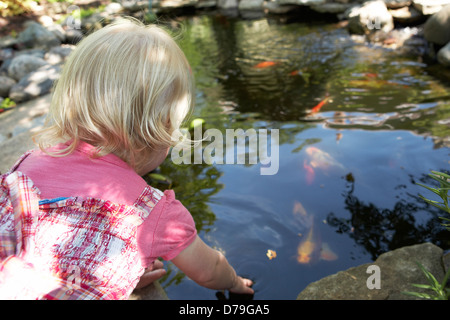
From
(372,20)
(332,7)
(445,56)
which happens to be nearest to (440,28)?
(445,56)

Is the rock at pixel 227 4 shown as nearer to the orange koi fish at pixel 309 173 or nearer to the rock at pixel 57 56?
the rock at pixel 57 56

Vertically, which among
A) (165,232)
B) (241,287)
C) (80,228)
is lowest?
(241,287)

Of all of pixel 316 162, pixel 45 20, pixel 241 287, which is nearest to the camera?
pixel 241 287

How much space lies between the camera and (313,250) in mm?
2516

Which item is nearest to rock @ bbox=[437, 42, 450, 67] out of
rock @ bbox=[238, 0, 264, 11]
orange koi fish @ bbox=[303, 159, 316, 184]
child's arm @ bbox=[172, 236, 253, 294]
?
orange koi fish @ bbox=[303, 159, 316, 184]

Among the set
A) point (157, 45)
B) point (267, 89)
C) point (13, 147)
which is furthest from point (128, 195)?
point (267, 89)

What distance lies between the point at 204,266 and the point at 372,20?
7.17 m

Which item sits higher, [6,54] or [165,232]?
[165,232]

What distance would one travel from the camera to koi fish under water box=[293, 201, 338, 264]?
8.09 ft

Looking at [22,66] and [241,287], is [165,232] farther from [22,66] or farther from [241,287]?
[22,66]

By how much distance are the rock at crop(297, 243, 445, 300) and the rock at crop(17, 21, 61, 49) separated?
378 inches

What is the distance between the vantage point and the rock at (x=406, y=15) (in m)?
7.50

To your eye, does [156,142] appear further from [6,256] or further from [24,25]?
[24,25]

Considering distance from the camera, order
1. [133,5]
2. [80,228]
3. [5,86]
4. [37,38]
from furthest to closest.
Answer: [133,5], [37,38], [5,86], [80,228]
